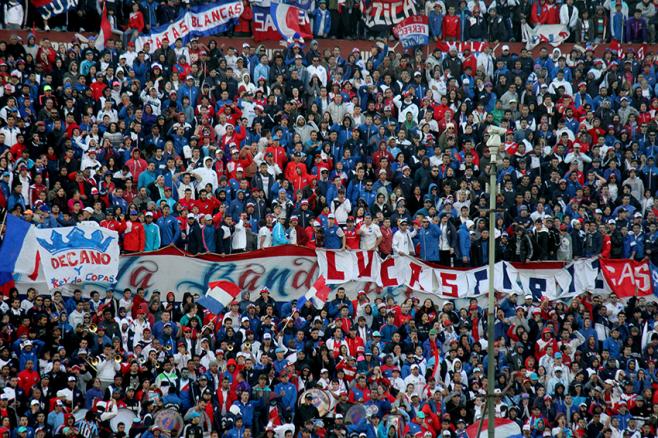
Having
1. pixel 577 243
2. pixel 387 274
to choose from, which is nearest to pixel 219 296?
pixel 387 274

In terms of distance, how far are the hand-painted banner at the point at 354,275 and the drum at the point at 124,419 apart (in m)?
3.01

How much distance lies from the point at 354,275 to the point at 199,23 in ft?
30.8

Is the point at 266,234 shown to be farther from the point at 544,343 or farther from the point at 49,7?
the point at 49,7

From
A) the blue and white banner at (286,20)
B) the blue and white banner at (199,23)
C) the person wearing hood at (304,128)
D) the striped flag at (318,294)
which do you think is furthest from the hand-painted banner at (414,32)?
the striped flag at (318,294)

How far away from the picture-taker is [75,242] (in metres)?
29.6

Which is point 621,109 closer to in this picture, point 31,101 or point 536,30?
point 536,30

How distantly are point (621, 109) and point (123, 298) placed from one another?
12680mm

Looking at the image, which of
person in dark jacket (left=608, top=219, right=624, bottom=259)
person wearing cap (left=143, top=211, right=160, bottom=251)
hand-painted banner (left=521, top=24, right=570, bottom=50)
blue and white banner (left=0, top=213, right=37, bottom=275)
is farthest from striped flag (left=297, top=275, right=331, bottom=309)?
hand-painted banner (left=521, top=24, right=570, bottom=50)

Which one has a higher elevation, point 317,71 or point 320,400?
point 317,71

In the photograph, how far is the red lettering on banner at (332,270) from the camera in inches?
1251

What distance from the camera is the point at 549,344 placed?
101 ft

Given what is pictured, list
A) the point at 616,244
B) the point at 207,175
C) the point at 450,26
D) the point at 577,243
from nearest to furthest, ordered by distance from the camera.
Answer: the point at 207,175, the point at 577,243, the point at 616,244, the point at 450,26

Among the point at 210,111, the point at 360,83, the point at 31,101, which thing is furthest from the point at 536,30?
the point at 31,101

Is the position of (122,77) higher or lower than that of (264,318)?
higher
